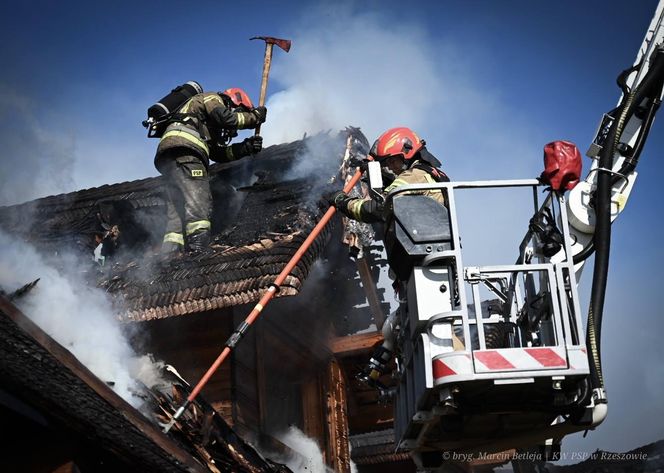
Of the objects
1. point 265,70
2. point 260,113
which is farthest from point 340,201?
point 265,70

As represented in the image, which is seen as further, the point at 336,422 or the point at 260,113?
the point at 260,113

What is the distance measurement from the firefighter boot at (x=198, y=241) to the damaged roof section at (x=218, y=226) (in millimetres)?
186

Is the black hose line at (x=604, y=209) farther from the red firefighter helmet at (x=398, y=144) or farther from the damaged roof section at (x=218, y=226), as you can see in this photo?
the damaged roof section at (x=218, y=226)

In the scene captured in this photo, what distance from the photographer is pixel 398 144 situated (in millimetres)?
6438

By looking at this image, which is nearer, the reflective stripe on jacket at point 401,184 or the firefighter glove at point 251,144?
the reflective stripe on jacket at point 401,184

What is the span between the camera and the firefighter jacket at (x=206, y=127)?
9250 mm

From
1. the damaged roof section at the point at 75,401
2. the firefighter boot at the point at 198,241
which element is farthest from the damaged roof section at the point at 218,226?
the damaged roof section at the point at 75,401

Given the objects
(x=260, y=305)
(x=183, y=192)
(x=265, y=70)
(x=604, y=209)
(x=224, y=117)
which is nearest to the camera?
(x=604, y=209)

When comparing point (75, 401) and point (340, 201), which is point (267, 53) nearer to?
point (340, 201)

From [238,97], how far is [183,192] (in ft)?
5.19

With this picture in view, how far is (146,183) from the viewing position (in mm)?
10477

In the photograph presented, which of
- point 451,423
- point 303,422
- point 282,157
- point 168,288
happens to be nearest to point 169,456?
point 451,423

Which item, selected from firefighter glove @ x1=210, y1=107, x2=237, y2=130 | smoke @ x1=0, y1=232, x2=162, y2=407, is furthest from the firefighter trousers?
smoke @ x1=0, y1=232, x2=162, y2=407

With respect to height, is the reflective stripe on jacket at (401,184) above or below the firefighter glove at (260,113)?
below
